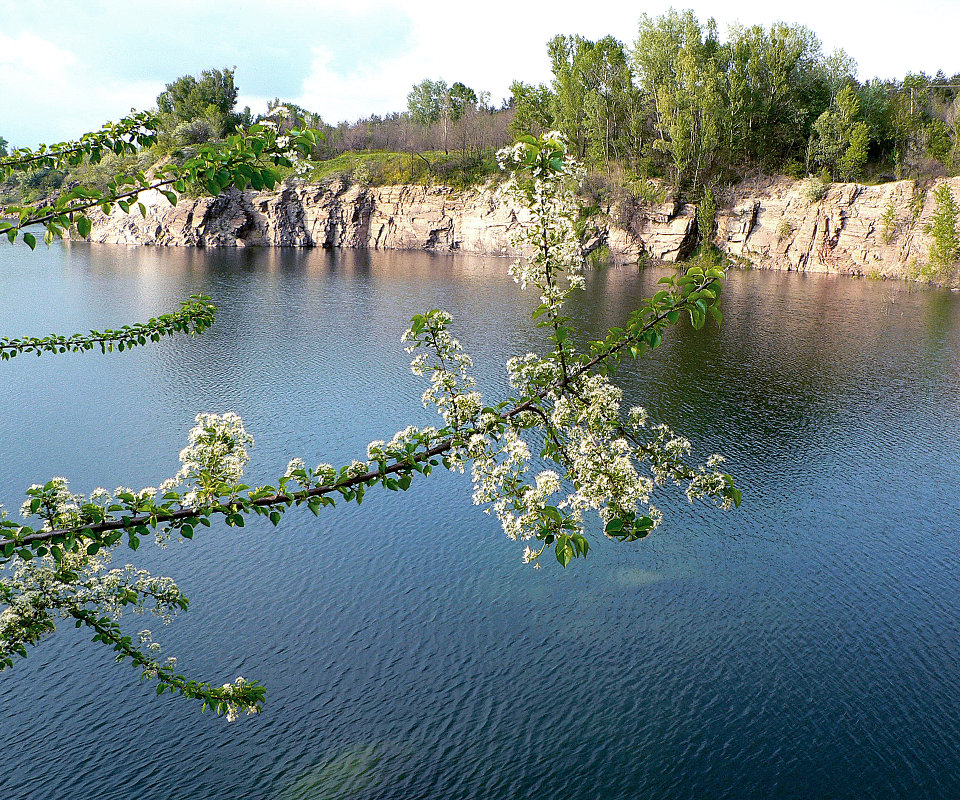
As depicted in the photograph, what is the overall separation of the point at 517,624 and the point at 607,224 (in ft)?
188

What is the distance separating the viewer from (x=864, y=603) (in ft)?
52.8

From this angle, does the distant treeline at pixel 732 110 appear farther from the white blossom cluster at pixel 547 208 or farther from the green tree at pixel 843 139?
the white blossom cluster at pixel 547 208

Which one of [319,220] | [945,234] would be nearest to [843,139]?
[945,234]

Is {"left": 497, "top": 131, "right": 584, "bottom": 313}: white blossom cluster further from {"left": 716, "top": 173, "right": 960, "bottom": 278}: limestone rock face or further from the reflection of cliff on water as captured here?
{"left": 716, "top": 173, "right": 960, "bottom": 278}: limestone rock face

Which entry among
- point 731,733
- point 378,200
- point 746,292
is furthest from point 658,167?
point 731,733

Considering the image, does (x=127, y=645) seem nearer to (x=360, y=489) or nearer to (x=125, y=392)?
(x=360, y=489)

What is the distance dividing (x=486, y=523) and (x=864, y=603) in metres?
8.92

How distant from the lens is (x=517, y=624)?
15.3m

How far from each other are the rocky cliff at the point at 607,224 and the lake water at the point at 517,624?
81.5 feet

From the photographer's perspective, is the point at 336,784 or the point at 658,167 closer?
the point at 336,784

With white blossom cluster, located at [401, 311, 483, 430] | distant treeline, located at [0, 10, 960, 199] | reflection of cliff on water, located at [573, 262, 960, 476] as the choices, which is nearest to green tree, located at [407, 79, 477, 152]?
distant treeline, located at [0, 10, 960, 199]

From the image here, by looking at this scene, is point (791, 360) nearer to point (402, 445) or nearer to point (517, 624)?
point (517, 624)

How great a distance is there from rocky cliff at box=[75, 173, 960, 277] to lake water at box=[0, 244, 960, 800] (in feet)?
81.5

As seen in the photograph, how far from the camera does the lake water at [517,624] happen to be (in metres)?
11.9
